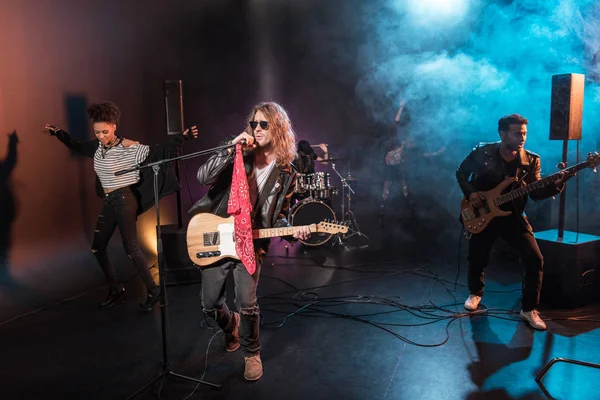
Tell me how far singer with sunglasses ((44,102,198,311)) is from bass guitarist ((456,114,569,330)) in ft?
8.75

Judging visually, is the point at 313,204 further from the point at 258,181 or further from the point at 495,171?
the point at 258,181

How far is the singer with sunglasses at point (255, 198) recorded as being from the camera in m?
3.02

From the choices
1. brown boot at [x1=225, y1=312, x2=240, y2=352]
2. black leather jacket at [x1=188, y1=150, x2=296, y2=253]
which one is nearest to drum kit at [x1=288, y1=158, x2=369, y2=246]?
brown boot at [x1=225, y1=312, x2=240, y2=352]

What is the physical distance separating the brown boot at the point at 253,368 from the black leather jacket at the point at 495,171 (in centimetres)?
239

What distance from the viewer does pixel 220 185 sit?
3104mm

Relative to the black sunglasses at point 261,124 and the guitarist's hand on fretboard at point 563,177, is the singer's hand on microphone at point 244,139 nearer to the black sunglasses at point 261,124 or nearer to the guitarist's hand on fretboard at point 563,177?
the black sunglasses at point 261,124

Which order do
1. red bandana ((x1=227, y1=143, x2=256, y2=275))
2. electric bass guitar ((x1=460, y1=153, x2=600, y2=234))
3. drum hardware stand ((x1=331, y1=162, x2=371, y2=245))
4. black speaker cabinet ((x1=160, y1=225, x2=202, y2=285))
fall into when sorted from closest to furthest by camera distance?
red bandana ((x1=227, y1=143, x2=256, y2=275)) < electric bass guitar ((x1=460, y1=153, x2=600, y2=234)) < black speaker cabinet ((x1=160, y1=225, x2=202, y2=285)) < drum hardware stand ((x1=331, y1=162, x2=371, y2=245))

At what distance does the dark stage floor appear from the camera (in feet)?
9.85

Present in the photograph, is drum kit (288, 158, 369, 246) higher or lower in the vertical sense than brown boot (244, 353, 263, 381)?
higher

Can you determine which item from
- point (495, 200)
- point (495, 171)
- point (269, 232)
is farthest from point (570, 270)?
point (269, 232)

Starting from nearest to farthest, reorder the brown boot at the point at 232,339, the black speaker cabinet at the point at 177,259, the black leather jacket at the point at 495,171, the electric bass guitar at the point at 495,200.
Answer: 1. the brown boot at the point at 232,339
2. the electric bass guitar at the point at 495,200
3. the black leather jacket at the point at 495,171
4. the black speaker cabinet at the point at 177,259

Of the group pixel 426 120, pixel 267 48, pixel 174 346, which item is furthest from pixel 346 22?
pixel 174 346

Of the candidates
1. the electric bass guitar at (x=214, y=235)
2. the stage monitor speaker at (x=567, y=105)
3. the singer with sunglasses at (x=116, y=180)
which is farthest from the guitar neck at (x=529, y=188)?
the singer with sunglasses at (x=116, y=180)

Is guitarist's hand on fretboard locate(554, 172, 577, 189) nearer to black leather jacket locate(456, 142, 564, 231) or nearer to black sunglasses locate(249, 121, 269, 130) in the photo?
black leather jacket locate(456, 142, 564, 231)
